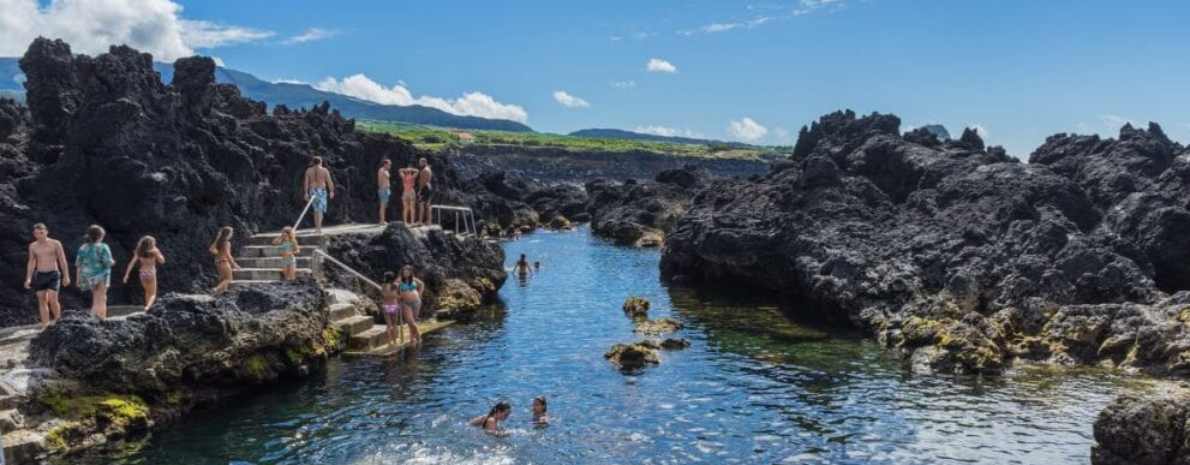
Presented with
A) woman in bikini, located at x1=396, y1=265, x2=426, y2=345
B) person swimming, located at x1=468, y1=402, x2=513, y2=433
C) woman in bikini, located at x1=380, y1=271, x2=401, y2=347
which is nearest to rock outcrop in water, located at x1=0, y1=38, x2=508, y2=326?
woman in bikini, located at x1=380, y1=271, x2=401, y2=347

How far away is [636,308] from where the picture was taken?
122 ft

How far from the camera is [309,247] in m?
30.0

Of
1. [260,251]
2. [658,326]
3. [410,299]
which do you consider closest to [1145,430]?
[658,326]

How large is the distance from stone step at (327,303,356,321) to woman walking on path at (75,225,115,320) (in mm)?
8149

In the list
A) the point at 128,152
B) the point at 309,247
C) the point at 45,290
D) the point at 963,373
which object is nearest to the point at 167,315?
the point at 45,290

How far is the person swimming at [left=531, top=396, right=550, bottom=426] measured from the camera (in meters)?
20.1

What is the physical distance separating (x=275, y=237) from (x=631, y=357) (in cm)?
1345

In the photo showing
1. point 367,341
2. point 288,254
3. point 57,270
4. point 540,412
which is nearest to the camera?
point 57,270

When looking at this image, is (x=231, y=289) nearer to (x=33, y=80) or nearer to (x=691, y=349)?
(x=33, y=80)

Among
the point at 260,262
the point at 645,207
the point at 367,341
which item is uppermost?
the point at 645,207

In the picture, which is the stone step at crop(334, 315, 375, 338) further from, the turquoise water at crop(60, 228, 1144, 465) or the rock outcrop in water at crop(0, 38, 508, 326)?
the rock outcrop in water at crop(0, 38, 508, 326)

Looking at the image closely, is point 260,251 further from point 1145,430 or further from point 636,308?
point 1145,430

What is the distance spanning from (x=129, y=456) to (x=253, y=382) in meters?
5.14

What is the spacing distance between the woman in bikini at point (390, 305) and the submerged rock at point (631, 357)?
7.15 metres
